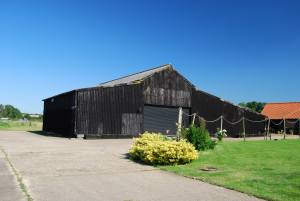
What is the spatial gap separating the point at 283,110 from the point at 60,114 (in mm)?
34008

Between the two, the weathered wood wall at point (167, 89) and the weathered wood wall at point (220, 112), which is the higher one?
the weathered wood wall at point (167, 89)

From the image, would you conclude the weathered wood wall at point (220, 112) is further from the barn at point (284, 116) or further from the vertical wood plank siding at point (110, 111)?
the barn at point (284, 116)

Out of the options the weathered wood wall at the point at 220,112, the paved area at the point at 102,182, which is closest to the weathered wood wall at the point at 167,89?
the weathered wood wall at the point at 220,112

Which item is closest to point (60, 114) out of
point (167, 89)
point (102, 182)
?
point (167, 89)

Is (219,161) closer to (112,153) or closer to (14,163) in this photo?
(112,153)

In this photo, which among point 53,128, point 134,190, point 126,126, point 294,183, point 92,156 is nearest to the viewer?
point 134,190

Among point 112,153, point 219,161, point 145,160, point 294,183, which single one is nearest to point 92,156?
point 112,153

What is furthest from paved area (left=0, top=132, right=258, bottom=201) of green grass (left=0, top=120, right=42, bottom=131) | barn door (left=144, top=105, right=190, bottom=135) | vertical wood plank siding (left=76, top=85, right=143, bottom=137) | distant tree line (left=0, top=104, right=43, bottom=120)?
distant tree line (left=0, top=104, right=43, bottom=120)

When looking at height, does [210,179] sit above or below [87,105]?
below

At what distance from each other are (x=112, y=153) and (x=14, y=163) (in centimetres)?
569

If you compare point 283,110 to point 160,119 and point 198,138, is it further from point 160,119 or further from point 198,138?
point 198,138

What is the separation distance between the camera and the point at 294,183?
10742mm

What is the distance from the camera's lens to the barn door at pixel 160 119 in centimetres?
3512

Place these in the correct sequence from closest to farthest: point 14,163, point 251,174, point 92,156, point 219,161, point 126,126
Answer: point 251,174
point 14,163
point 219,161
point 92,156
point 126,126
